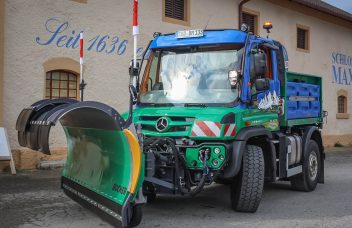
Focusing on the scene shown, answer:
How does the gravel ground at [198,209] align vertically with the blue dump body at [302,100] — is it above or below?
below

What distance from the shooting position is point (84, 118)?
545cm

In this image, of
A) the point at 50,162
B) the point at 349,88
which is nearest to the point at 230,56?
the point at 50,162

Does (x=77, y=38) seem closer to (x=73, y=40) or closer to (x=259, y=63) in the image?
(x=73, y=40)

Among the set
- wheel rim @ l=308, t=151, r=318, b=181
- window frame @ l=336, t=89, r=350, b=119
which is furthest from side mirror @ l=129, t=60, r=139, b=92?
window frame @ l=336, t=89, r=350, b=119

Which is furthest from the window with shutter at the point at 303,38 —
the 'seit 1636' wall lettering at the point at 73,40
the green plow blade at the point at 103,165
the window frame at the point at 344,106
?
the green plow blade at the point at 103,165

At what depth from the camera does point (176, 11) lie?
1341 centimetres

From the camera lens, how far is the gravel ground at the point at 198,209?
5.76 metres

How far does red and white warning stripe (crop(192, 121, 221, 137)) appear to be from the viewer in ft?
19.0

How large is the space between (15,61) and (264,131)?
5970 millimetres

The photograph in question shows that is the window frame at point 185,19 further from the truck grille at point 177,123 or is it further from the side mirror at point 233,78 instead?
the truck grille at point 177,123

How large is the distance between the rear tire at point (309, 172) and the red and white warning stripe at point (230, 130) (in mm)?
2581

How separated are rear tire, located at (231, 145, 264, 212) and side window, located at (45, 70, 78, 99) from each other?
6.01m

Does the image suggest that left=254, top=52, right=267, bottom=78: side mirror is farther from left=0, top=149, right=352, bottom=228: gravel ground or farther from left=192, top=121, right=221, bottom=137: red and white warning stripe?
left=0, top=149, right=352, bottom=228: gravel ground

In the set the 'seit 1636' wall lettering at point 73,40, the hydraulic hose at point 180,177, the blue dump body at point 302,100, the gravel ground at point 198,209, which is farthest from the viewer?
the 'seit 1636' wall lettering at point 73,40
